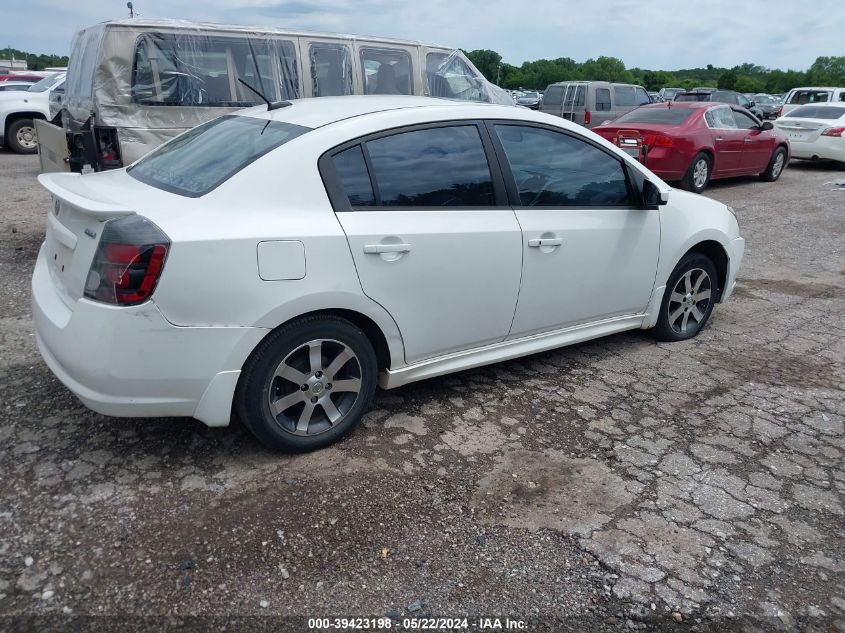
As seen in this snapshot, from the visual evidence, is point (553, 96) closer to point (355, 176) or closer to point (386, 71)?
point (386, 71)

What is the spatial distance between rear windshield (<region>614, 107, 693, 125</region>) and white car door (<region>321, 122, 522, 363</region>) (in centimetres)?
840

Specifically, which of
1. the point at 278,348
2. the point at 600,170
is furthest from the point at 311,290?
the point at 600,170

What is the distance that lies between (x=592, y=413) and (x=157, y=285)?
7.75ft

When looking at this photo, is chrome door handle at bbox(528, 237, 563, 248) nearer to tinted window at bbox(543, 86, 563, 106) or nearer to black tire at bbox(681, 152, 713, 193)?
black tire at bbox(681, 152, 713, 193)

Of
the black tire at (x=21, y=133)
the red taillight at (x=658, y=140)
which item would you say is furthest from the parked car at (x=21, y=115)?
→ the red taillight at (x=658, y=140)

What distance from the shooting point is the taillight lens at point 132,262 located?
281 centimetres

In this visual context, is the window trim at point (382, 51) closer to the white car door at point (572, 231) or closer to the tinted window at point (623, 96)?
the white car door at point (572, 231)

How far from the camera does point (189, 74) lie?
6973mm

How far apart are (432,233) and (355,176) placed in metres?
0.46

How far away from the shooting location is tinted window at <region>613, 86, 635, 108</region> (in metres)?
17.5

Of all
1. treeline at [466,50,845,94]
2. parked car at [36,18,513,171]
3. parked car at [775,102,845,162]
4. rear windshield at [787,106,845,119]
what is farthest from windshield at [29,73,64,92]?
treeline at [466,50,845,94]

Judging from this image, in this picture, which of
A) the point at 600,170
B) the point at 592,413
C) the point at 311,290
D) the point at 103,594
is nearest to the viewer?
the point at 103,594

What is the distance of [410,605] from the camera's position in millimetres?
2488

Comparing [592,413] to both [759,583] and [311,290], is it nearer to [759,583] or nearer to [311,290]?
[759,583]
